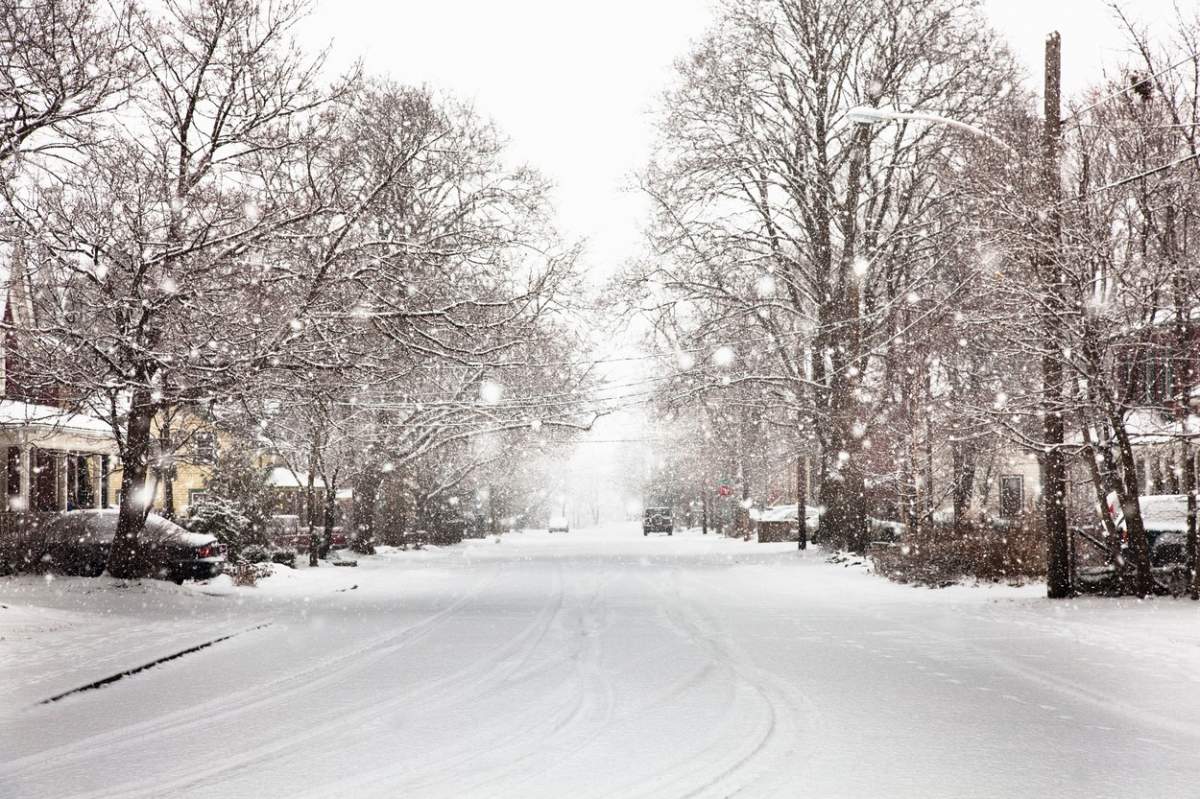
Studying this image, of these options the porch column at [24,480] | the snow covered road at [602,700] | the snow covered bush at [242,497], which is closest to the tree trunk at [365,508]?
the snow covered bush at [242,497]

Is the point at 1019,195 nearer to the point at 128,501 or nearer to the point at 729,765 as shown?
the point at 729,765

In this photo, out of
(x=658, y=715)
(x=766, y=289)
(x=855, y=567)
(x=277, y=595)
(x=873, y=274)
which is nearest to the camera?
(x=658, y=715)

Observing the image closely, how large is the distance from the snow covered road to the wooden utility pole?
3.27 feet

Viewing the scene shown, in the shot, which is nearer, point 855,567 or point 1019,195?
point 1019,195

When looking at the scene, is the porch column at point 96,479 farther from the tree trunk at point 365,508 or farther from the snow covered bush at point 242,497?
the snow covered bush at point 242,497

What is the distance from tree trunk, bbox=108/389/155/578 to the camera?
18.9 m

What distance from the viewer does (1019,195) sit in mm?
15570

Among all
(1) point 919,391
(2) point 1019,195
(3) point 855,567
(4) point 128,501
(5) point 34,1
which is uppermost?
(5) point 34,1

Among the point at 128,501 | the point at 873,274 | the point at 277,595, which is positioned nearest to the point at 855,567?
the point at 873,274

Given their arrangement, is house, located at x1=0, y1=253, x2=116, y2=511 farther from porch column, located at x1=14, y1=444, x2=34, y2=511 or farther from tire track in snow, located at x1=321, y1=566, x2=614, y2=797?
tire track in snow, located at x1=321, y1=566, x2=614, y2=797

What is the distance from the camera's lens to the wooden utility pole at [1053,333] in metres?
15.4

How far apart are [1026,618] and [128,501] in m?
14.8

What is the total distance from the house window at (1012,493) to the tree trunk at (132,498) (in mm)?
35231

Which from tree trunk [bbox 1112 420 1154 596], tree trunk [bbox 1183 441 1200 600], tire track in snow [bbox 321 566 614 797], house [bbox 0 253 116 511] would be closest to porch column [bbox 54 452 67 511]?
house [bbox 0 253 116 511]
